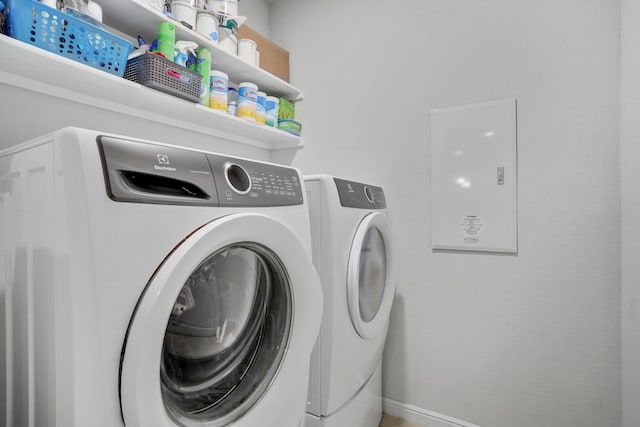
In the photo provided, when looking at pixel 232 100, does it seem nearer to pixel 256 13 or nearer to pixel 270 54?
pixel 270 54

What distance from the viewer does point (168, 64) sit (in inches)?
48.6

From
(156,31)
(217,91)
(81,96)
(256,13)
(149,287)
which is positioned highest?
(256,13)

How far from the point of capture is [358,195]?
1376 millimetres

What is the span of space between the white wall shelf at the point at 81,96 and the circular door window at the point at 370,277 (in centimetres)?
81

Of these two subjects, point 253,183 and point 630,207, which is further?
point 630,207

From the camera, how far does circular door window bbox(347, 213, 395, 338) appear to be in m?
1.25

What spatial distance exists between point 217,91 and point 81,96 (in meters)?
0.52

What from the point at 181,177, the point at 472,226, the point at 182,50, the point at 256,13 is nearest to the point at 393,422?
the point at 472,226

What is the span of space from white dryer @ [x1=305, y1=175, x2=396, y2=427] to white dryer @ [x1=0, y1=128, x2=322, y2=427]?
23 cm

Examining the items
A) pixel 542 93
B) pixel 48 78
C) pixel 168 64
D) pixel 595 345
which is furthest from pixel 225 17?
pixel 595 345

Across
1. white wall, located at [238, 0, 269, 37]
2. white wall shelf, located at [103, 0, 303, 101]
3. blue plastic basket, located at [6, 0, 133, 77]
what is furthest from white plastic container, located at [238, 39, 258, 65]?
blue plastic basket, located at [6, 0, 133, 77]

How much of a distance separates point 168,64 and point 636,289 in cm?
175

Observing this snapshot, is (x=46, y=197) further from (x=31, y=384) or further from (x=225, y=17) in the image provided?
(x=225, y=17)

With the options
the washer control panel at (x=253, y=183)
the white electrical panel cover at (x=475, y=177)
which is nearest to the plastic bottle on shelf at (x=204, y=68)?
the washer control panel at (x=253, y=183)
